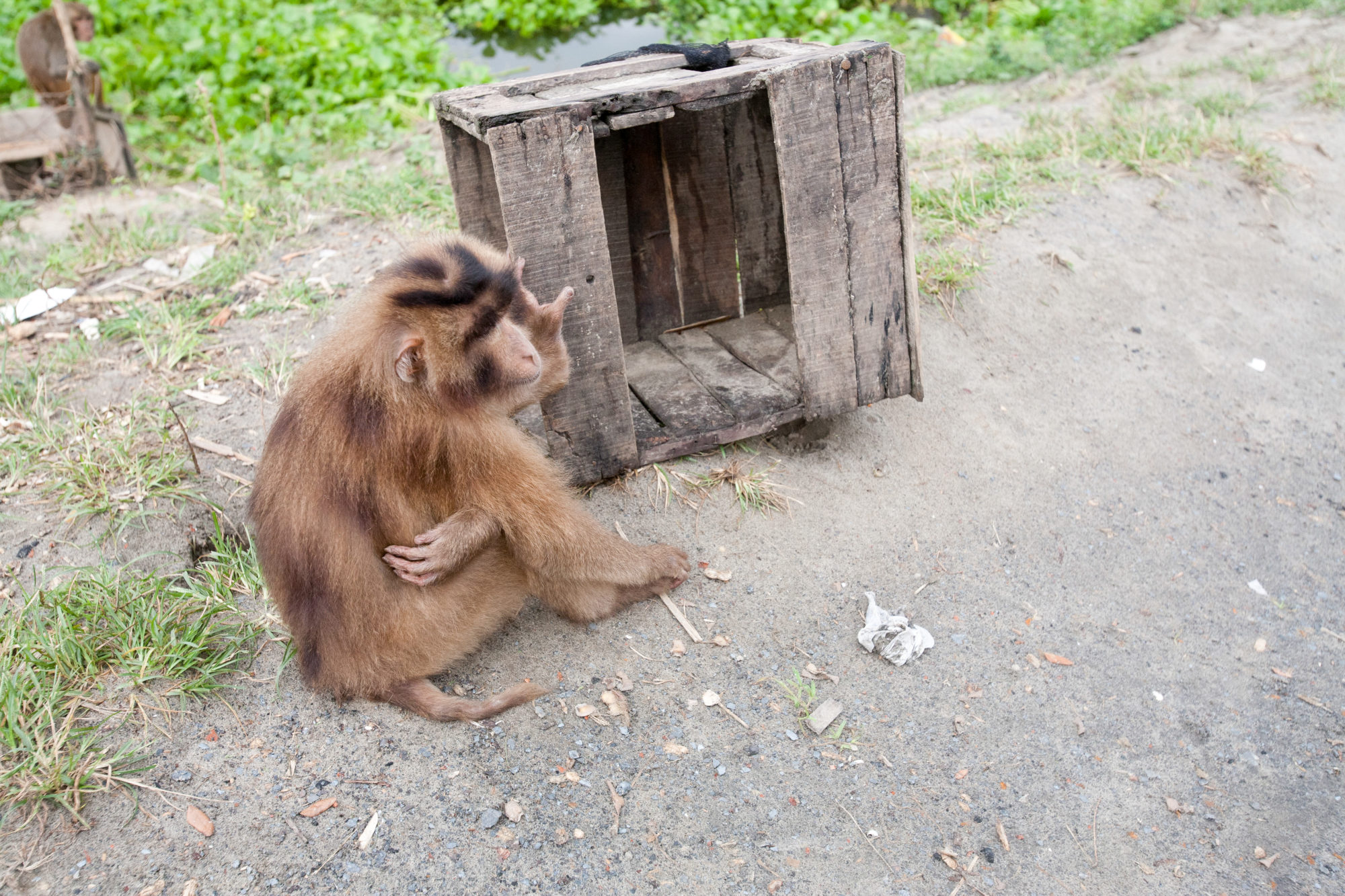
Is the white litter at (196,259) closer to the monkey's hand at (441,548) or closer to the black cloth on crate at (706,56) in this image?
the black cloth on crate at (706,56)

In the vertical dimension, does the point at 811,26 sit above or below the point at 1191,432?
above

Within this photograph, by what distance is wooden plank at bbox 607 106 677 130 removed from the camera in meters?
3.35

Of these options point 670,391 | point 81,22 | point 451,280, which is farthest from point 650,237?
point 81,22

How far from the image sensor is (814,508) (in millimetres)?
4062

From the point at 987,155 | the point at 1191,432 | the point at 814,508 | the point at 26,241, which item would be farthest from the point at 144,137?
the point at 1191,432

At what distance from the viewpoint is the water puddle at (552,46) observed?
9.77 metres

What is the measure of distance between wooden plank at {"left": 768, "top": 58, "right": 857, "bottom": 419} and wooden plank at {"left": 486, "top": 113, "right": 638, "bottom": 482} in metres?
0.69

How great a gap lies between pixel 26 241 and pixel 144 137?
104 inches

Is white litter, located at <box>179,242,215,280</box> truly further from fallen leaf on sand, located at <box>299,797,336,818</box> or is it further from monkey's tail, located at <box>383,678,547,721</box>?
fallen leaf on sand, located at <box>299,797,336,818</box>

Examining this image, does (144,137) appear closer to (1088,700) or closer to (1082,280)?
(1082,280)

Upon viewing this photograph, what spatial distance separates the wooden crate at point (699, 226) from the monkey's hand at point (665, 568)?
1.51 feet

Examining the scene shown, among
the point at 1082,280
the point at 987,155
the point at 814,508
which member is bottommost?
the point at 814,508

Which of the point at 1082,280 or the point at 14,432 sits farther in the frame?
the point at 1082,280

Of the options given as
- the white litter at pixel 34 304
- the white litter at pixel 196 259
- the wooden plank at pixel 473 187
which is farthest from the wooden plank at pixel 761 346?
the white litter at pixel 34 304
